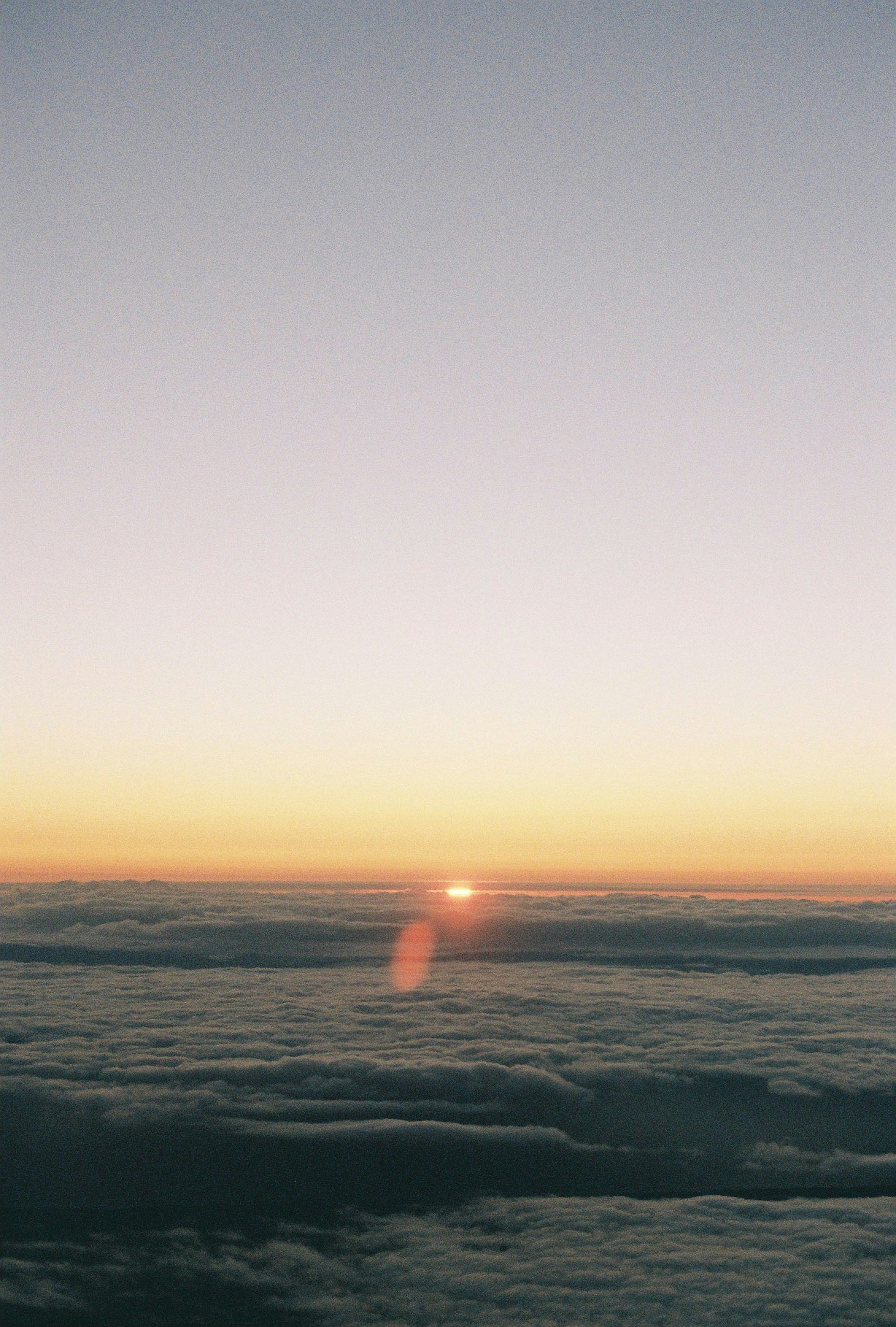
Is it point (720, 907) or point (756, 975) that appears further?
point (720, 907)

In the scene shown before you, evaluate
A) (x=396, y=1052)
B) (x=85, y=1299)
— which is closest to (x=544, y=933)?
(x=396, y=1052)

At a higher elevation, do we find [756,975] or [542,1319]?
[542,1319]

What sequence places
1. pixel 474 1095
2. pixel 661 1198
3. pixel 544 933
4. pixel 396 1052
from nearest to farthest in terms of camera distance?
pixel 661 1198
pixel 474 1095
pixel 396 1052
pixel 544 933

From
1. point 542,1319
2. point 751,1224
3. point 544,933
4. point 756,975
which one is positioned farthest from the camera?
point 544,933

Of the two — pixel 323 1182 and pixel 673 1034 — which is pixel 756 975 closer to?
pixel 673 1034

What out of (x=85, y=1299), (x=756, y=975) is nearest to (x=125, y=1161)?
(x=85, y=1299)

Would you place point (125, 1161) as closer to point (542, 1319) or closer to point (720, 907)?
point (542, 1319)
